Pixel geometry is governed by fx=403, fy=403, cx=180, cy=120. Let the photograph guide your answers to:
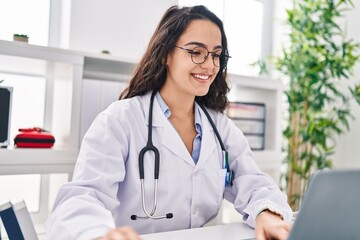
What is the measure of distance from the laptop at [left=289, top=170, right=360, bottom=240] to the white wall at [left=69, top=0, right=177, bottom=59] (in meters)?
1.83

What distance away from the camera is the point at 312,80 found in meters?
2.74

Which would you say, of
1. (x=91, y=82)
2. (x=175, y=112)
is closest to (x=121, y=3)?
(x=91, y=82)

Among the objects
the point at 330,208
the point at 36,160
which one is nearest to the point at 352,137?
the point at 36,160

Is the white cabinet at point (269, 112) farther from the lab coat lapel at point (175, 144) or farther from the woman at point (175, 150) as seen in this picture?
the lab coat lapel at point (175, 144)

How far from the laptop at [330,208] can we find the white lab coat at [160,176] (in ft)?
1.64

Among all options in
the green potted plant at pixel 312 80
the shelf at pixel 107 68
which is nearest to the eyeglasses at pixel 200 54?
the shelf at pixel 107 68

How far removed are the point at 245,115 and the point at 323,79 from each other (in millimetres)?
688

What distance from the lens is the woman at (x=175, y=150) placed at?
42.7 inches

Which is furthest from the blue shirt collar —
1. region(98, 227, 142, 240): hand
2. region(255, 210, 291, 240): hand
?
region(98, 227, 142, 240): hand

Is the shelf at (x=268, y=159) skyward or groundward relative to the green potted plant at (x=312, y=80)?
groundward

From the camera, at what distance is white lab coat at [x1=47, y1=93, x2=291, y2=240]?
1058 millimetres

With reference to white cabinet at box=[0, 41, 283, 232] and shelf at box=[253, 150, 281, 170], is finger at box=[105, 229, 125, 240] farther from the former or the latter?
shelf at box=[253, 150, 281, 170]

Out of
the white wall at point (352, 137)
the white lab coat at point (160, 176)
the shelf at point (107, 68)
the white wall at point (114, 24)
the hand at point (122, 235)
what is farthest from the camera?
the white wall at point (352, 137)

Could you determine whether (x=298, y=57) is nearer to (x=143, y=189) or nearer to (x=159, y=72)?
(x=159, y=72)
